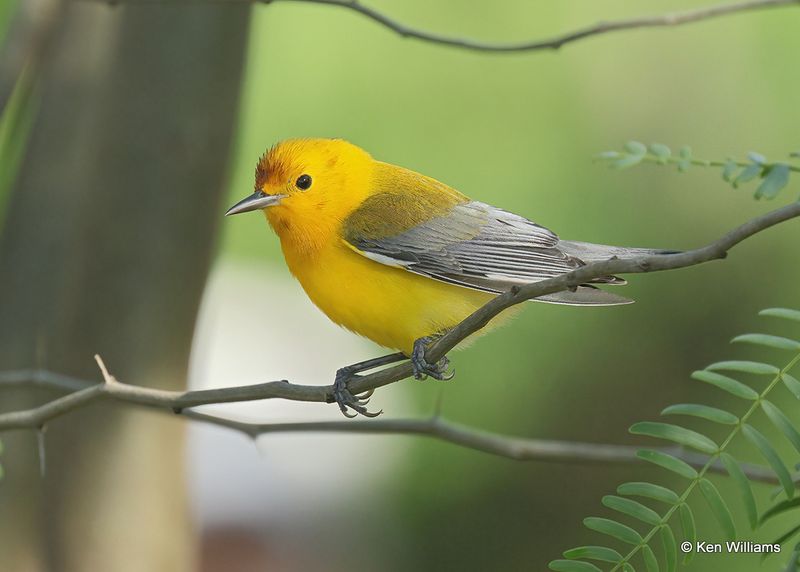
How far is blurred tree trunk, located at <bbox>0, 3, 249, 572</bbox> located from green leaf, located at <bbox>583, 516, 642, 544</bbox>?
3.32 meters

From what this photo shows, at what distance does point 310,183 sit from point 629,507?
1.64 m

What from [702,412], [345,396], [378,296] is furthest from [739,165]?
[345,396]

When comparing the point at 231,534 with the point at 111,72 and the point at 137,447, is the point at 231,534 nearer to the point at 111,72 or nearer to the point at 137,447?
the point at 137,447

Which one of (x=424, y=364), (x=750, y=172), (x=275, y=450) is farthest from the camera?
(x=275, y=450)

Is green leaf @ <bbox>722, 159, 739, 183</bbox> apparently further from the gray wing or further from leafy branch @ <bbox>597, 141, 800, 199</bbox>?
the gray wing

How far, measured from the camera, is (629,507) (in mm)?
1923

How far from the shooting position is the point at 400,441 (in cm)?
941

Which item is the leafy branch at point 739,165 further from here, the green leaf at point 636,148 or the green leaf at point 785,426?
the green leaf at point 785,426

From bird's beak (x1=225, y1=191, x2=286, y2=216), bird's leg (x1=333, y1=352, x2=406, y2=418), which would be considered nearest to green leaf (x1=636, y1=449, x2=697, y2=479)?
bird's leg (x1=333, y1=352, x2=406, y2=418)

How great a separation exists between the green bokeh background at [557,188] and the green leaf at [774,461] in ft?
16.5

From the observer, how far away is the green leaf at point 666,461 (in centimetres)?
190

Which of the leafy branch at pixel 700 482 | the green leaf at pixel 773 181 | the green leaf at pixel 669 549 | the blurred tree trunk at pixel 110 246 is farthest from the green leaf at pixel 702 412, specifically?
the blurred tree trunk at pixel 110 246

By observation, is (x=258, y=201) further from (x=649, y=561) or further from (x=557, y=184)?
(x=557, y=184)

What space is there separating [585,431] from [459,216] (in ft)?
15.8
